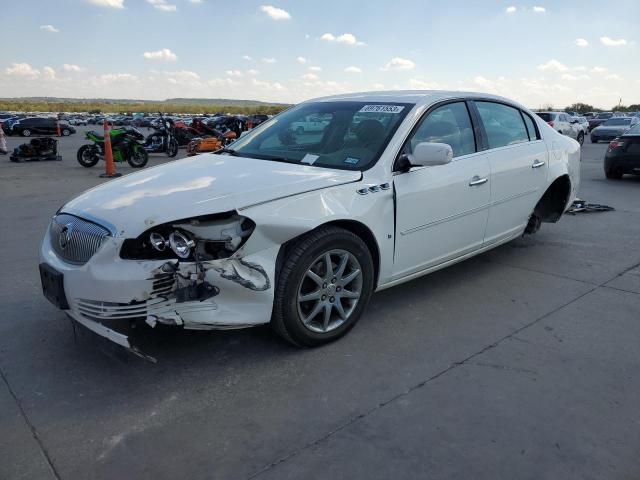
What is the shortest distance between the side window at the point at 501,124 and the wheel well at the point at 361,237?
1.60m

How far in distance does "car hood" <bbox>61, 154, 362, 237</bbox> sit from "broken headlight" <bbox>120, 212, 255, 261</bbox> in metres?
0.05

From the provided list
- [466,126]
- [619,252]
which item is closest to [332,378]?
[466,126]

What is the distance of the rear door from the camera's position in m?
4.51

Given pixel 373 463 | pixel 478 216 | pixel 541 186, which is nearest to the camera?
pixel 373 463

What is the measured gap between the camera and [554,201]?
5.67 m

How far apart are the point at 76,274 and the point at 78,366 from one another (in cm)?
64

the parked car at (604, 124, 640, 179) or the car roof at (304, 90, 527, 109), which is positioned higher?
the car roof at (304, 90, 527, 109)

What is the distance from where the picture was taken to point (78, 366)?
3.22 m

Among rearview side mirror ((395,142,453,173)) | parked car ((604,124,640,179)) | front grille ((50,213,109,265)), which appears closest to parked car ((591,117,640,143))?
parked car ((604,124,640,179))

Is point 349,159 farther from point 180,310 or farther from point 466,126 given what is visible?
point 180,310

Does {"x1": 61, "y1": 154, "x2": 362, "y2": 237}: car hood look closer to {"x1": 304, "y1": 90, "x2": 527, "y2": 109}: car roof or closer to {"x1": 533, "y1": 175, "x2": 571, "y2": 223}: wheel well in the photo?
{"x1": 304, "y1": 90, "x2": 527, "y2": 109}: car roof

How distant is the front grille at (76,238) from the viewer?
296 cm

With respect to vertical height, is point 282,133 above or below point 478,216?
above

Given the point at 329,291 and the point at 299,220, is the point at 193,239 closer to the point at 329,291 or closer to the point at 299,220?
the point at 299,220
